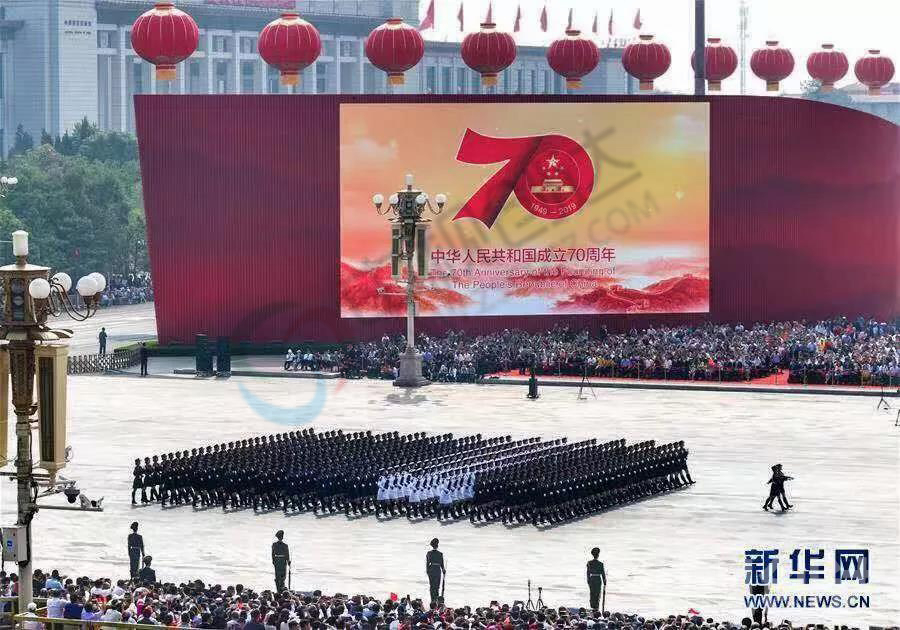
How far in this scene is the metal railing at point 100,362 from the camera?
5962 centimetres

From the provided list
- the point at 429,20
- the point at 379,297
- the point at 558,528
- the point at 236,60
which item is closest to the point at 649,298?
the point at 379,297

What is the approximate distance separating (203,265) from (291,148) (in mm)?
5058

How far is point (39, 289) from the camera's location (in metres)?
19.9

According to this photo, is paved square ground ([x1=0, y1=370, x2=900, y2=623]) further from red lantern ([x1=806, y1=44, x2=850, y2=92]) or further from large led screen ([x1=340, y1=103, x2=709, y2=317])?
red lantern ([x1=806, y1=44, x2=850, y2=92])

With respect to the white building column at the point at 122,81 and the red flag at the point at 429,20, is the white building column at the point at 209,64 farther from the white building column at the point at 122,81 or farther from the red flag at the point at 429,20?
the red flag at the point at 429,20

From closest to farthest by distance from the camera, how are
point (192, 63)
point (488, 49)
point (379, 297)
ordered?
point (379, 297) < point (488, 49) < point (192, 63)

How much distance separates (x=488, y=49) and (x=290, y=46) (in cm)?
700

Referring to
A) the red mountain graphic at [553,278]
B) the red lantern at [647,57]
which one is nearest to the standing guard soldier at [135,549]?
the red mountain graphic at [553,278]

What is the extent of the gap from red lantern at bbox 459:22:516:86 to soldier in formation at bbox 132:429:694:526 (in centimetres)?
2837

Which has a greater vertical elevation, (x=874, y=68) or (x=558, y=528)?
(x=874, y=68)

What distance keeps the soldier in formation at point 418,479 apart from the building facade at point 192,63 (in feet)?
347

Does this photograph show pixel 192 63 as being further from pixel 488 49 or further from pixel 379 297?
pixel 379 297

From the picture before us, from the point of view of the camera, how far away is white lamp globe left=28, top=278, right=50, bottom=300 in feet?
65.4

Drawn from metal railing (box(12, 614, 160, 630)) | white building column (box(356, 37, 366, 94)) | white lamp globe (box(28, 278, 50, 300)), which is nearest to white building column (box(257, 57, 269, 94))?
white building column (box(356, 37, 366, 94))
